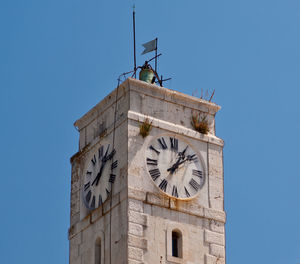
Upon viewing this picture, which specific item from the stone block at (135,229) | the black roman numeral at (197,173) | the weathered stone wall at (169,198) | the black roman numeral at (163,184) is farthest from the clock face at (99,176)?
the black roman numeral at (197,173)

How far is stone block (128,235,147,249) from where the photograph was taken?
63.5 meters

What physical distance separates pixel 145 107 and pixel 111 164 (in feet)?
10.0

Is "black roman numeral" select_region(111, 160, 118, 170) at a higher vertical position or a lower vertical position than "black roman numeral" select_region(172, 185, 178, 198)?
higher

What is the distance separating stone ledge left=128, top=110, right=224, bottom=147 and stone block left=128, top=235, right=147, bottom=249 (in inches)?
220

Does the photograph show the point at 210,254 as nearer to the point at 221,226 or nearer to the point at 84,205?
the point at 221,226

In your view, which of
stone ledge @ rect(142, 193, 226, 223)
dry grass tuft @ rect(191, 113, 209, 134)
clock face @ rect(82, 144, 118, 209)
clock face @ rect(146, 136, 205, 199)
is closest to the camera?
stone ledge @ rect(142, 193, 226, 223)

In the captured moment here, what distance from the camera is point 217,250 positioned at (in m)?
65.8

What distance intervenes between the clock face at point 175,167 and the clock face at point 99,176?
5.63 ft

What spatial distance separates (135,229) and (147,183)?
2.42m

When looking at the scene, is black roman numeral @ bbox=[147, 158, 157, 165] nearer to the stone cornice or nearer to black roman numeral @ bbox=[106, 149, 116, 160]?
black roman numeral @ bbox=[106, 149, 116, 160]

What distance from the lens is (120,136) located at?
2611 inches

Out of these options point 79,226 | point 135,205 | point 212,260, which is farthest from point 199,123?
point 79,226

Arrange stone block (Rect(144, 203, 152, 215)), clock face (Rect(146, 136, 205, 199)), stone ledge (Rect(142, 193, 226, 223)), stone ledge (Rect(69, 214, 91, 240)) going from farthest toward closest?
stone ledge (Rect(69, 214, 91, 240)) < clock face (Rect(146, 136, 205, 199)) < stone ledge (Rect(142, 193, 226, 223)) < stone block (Rect(144, 203, 152, 215))

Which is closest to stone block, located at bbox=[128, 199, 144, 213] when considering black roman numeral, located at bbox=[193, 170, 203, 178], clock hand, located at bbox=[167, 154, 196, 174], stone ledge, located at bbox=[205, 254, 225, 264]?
clock hand, located at bbox=[167, 154, 196, 174]
